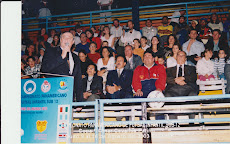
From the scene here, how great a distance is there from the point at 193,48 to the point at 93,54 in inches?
89.2

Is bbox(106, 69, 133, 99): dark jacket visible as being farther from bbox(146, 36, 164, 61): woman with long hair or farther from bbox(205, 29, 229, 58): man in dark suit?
bbox(205, 29, 229, 58): man in dark suit

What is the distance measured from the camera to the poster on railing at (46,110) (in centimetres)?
327

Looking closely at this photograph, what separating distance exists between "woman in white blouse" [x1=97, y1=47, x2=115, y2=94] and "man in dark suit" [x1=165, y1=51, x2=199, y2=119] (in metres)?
1.26

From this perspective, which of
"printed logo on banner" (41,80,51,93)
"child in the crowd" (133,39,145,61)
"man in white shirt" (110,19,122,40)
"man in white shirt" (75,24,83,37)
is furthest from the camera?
"man in white shirt" (75,24,83,37)

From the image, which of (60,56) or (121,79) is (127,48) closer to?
(121,79)

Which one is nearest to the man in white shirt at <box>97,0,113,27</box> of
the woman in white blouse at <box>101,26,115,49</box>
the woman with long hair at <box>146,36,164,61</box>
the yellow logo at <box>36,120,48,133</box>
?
the woman in white blouse at <box>101,26,115,49</box>

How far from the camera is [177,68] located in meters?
4.59

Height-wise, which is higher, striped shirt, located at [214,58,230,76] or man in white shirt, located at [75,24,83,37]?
man in white shirt, located at [75,24,83,37]

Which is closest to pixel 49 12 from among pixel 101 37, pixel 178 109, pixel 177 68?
pixel 101 37

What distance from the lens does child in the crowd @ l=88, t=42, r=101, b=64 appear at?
558cm

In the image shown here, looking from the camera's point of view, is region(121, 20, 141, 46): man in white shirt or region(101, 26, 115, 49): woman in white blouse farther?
region(101, 26, 115, 49): woman in white blouse

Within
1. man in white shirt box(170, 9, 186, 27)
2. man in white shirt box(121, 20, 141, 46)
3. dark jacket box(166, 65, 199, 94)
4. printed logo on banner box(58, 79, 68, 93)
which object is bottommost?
printed logo on banner box(58, 79, 68, 93)

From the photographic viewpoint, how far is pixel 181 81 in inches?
174

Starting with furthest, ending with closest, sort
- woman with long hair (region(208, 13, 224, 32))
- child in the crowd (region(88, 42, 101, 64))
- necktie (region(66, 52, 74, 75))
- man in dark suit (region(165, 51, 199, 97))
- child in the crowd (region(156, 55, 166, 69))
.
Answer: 1. woman with long hair (region(208, 13, 224, 32))
2. child in the crowd (region(88, 42, 101, 64))
3. child in the crowd (region(156, 55, 166, 69))
4. necktie (region(66, 52, 74, 75))
5. man in dark suit (region(165, 51, 199, 97))
